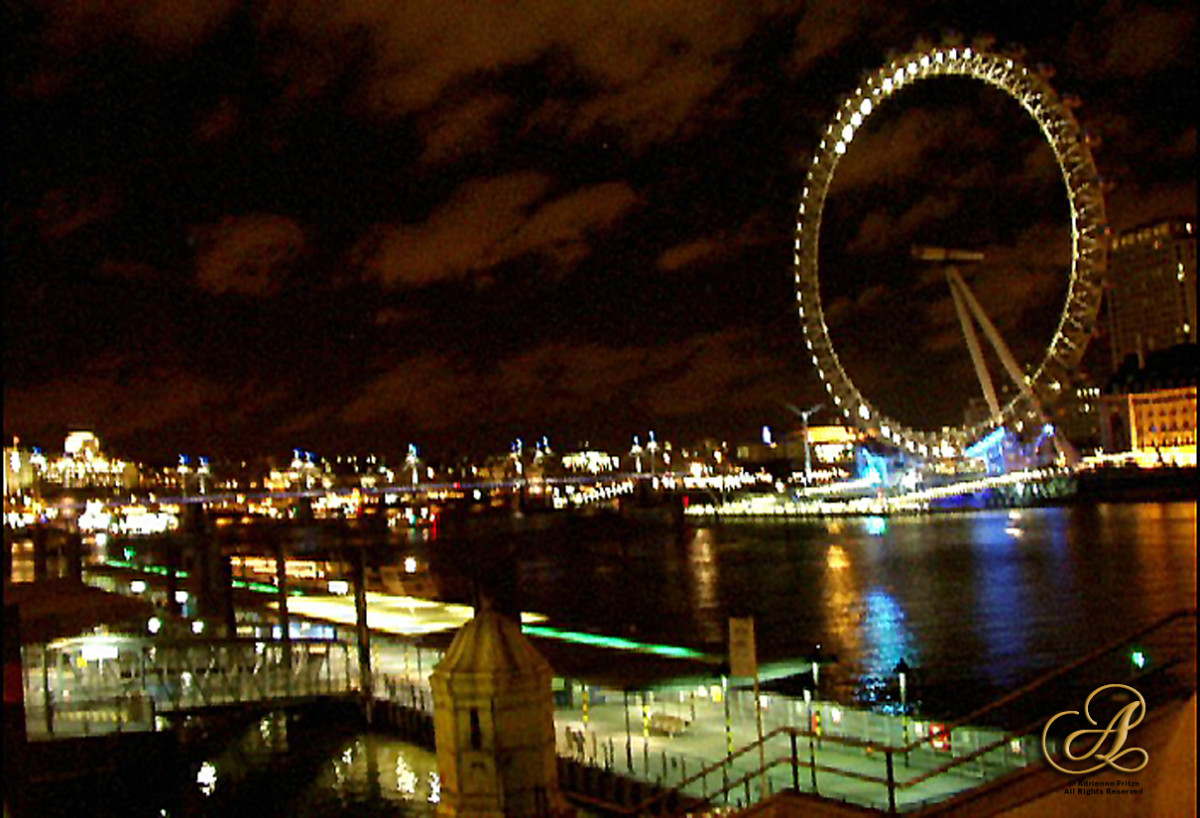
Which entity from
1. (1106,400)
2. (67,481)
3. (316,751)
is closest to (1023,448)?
(1106,400)

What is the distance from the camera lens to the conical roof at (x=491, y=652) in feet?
20.4

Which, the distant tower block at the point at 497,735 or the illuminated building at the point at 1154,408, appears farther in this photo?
the illuminated building at the point at 1154,408

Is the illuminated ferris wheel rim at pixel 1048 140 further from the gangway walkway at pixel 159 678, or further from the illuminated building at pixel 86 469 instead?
the illuminated building at pixel 86 469

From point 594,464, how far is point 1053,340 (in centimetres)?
9701

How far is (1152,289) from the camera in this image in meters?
122

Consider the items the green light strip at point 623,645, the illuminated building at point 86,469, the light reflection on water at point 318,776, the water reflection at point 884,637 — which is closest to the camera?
the light reflection on water at point 318,776

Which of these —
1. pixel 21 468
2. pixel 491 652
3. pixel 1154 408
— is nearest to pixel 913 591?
pixel 491 652

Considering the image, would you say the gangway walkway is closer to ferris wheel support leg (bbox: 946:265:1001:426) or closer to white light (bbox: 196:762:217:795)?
white light (bbox: 196:762:217:795)

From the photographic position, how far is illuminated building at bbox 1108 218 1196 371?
118 metres

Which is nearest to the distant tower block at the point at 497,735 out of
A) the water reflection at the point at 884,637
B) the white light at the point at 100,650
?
the white light at the point at 100,650

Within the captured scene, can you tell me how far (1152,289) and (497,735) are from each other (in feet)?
420

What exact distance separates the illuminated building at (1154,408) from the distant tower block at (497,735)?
81.1 m

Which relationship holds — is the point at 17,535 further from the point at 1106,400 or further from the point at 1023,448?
the point at 1106,400

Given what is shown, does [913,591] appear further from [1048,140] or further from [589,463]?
[589,463]
